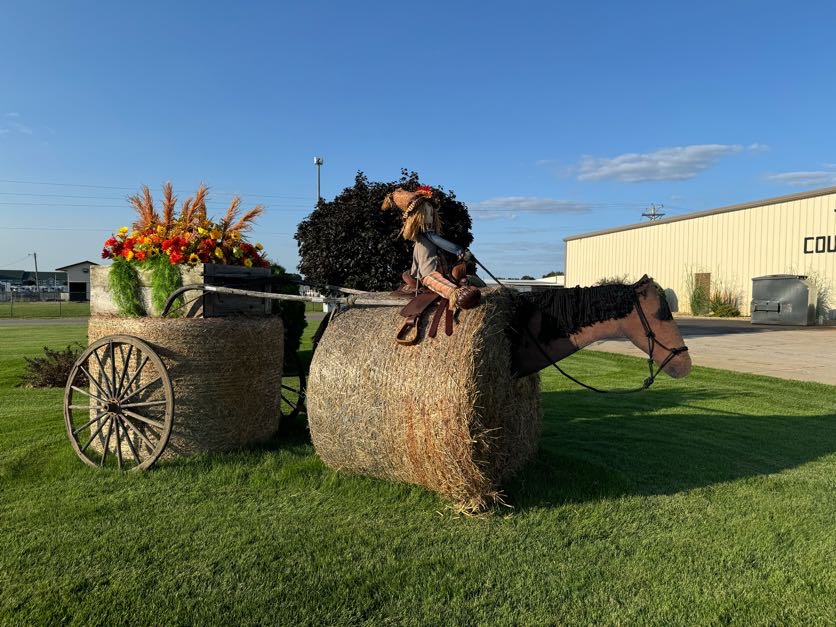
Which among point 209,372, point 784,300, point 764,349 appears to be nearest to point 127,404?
point 209,372

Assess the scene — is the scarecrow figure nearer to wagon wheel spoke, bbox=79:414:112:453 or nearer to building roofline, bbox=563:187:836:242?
wagon wheel spoke, bbox=79:414:112:453

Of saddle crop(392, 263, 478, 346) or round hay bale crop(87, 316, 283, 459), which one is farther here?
round hay bale crop(87, 316, 283, 459)

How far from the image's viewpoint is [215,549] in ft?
12.5

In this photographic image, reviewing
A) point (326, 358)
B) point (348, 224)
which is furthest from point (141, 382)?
point (348, 224)

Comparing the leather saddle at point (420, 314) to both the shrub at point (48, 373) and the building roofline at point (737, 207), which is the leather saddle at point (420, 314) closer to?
the shrub at point (48, 373)

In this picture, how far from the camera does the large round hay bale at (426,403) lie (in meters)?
4.24

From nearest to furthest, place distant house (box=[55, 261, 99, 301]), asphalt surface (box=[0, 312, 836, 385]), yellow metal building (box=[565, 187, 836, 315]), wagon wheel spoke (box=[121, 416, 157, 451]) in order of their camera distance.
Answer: wagon wheel spoke (box=[121, 416, 157, 451])
asphalt surface (box=[0, 312, 836, 385])
yellow metal building (box=[565, 187, 836, 315])
distant house (box=[55, 261, 99, 301])

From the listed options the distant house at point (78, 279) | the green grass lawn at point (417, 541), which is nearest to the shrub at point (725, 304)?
the green grass lawn at point (417, 541)

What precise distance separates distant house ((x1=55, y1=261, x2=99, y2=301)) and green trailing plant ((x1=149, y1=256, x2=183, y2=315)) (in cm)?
6247

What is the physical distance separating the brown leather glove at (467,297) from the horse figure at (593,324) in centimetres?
48

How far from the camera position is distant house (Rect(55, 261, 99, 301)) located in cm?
6097

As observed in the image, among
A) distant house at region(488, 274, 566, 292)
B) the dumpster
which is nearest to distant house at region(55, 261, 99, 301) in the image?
distant house at region(488, 274, 566, 292)

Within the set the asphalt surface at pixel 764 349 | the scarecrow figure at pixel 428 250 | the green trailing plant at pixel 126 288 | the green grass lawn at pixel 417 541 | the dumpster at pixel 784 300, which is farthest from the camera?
the dumpster at pixel 784 300

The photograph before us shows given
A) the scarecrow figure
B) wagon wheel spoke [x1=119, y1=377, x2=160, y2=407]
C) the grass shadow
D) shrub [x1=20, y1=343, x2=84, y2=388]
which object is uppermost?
the scarecrow figure
